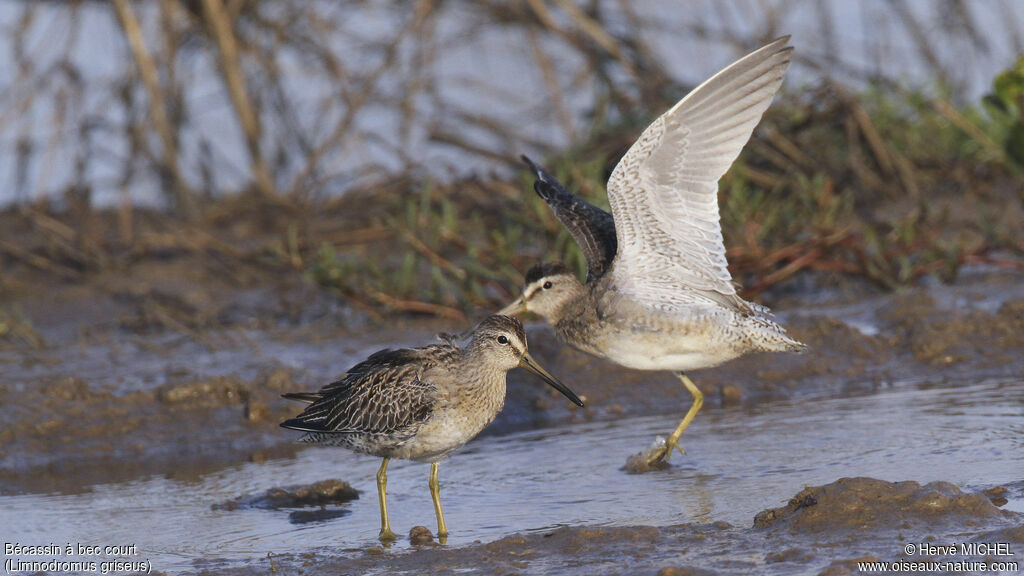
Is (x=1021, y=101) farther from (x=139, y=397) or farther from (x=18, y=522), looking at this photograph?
(x=18, y=522)

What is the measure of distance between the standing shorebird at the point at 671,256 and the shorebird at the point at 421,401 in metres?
0.62

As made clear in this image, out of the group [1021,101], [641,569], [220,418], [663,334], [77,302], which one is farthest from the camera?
[77,302]

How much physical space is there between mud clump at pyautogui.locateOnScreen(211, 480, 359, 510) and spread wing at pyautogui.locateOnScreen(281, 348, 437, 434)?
24 centimetres

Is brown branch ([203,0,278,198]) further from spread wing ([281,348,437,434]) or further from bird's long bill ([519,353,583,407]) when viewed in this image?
bird's long bill ([519,353,583,407])

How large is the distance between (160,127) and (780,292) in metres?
4.71

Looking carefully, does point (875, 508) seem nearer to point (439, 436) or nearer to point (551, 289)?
point (439, 436)

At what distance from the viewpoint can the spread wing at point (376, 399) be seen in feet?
15.7

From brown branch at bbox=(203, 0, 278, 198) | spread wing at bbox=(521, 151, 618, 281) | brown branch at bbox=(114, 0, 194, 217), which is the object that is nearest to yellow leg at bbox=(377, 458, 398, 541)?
spread wing at bbox=(521, 151, 618, 281)

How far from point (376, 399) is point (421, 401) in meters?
0.20

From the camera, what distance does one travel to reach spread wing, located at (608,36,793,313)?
208 inches

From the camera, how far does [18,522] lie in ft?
15.9

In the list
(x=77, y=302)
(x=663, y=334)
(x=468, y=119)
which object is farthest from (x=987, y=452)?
(x=77, y=302)

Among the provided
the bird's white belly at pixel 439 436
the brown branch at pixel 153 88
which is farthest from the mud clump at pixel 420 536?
the brown branch at pixel 153 88

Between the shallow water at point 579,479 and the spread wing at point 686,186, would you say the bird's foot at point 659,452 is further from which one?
the spread wing at point 686,186
